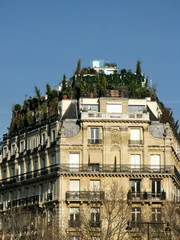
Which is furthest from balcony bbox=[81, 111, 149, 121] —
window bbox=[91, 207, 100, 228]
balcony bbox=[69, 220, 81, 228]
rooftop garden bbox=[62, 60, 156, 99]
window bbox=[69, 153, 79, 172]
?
balcony bbox=[69, 220, 81, 228]

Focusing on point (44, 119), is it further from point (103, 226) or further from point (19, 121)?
point (103, 226)

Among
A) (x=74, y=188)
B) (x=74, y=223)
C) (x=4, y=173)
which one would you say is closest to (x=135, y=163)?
(x=74, y=188)

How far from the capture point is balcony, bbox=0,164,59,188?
14612 centimetres

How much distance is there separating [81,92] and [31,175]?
37.7 feet

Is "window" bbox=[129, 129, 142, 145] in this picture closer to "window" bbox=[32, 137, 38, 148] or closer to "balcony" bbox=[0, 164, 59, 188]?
"balcony" bbox=[0, 164, 59, 188]

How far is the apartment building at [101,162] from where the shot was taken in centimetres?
14350

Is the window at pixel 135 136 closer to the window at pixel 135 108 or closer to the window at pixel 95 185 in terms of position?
the window at pixel 135 108

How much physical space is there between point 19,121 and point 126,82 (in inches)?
570

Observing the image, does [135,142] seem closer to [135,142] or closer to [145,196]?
[135,142]

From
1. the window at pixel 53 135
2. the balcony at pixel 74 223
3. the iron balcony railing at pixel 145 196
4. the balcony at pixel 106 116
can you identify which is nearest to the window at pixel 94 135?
the balcony at pixel 106 116

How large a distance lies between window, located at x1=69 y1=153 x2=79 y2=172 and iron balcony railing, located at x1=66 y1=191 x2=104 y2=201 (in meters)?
2.85

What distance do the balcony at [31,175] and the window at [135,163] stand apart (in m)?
8.72

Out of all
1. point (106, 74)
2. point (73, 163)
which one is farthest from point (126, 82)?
point (73, 163)

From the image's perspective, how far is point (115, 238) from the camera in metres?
140
